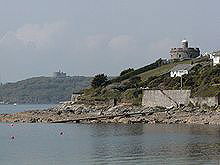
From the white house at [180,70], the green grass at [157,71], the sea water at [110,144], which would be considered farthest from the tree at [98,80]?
the sea water at [110,144]

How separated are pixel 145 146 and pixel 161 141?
352 cm

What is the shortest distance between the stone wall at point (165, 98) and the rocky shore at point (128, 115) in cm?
194

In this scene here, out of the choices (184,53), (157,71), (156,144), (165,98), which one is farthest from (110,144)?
(184,53)

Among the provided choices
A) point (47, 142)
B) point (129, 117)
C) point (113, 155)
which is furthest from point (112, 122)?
point (113, 155)

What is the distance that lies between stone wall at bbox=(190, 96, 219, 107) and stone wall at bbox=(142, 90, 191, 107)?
1.64 m

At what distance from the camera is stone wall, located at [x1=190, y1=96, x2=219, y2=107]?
67.2m

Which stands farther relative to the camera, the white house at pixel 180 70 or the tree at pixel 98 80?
the tree at pixel 98 80

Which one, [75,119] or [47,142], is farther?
[75,119]

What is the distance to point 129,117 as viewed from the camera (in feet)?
224

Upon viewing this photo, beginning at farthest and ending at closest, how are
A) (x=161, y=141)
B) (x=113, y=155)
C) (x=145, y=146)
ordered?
(x=161, y=141)
(x=145, y=146)
(x=113, y=155)

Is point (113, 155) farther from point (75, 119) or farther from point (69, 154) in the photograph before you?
point (75, 119)

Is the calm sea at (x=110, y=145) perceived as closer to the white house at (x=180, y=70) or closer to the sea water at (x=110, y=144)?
the sea water at (x=110, y=144)

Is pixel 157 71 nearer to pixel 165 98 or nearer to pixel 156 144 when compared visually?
pixel 165 98

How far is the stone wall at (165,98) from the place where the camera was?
7300 cm
